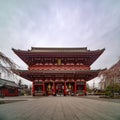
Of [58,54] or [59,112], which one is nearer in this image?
[59,112]

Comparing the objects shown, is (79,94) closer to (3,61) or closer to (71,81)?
(71,81)

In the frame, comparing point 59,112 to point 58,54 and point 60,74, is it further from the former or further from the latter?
point 58,54

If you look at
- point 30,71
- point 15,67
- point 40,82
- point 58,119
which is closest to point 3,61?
point 15,67

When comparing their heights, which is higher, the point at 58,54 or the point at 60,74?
the point at 58,54

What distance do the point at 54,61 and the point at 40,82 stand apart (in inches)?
210

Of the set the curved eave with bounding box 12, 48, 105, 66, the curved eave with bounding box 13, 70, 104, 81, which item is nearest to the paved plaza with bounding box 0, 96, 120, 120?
the curved eave with bounding box 13, 70, 104, 81

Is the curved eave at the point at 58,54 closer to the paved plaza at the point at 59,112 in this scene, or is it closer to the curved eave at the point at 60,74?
the curved eave at the point at 60,74

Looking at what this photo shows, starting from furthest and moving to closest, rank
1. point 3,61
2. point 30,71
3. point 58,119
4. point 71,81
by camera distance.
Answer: point 71,81 → point 30,71 → point 3,61 → point 58,119

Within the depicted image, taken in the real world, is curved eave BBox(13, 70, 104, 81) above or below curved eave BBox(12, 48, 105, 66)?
below

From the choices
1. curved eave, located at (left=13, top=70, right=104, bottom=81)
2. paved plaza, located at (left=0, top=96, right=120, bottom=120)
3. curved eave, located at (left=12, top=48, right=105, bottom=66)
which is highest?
curved eave, located at (left=12, top=48, right=105, bottom=66)

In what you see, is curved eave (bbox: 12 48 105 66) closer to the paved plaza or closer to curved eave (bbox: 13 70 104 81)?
curved eave (bbox: 13 70 104 81)

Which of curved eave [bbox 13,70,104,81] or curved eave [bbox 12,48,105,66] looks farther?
curved eave [bbox 12,48,105,66]

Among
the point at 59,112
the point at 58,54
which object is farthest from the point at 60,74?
the point at 59,112

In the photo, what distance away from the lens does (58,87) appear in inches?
1673
